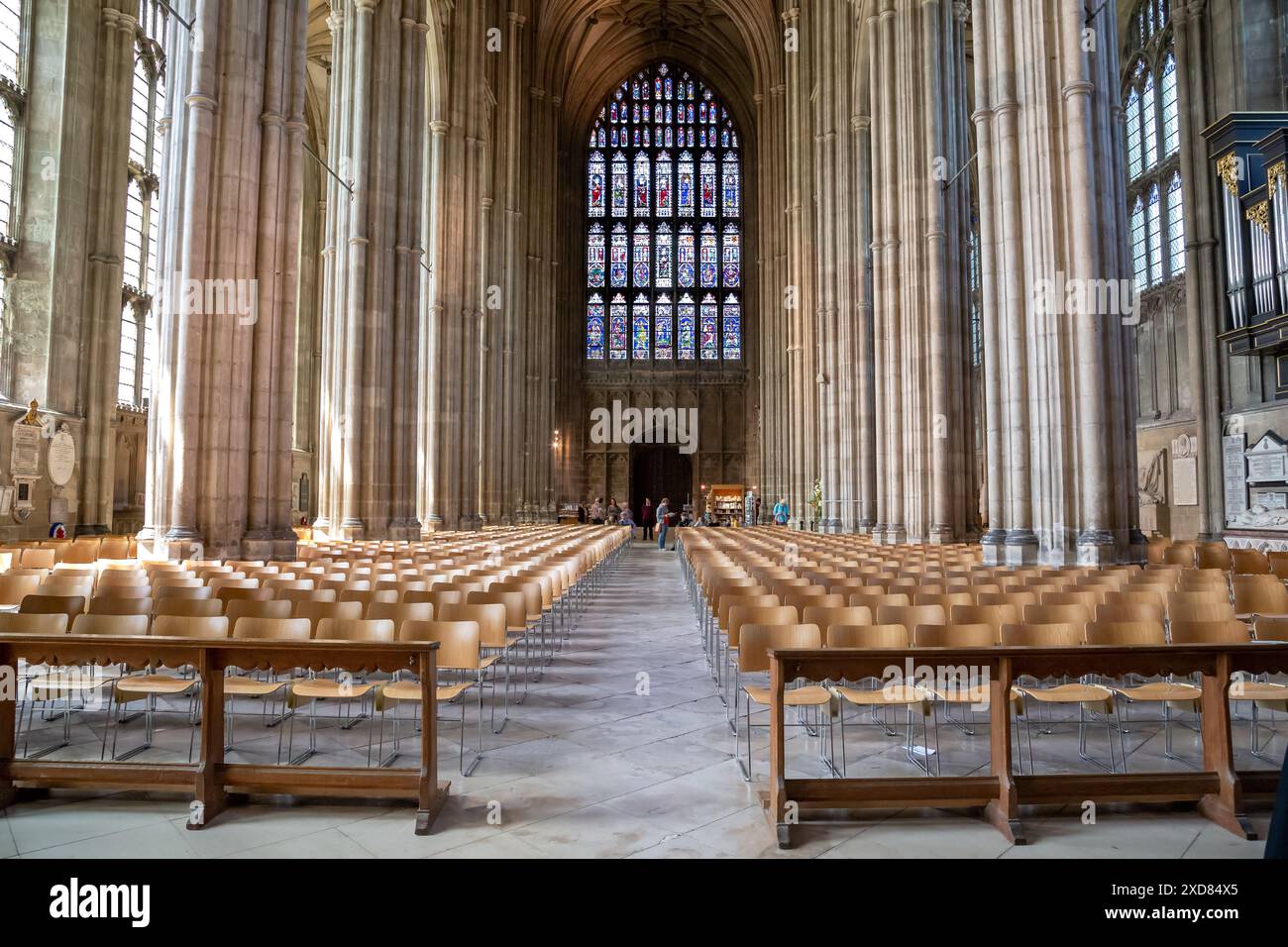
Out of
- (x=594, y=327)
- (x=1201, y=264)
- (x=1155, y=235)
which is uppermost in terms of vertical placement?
(x=594, y=327)

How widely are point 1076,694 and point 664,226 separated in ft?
150

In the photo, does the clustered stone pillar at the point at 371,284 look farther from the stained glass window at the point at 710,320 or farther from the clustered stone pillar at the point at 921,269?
the stained glass window at the point at 710,320

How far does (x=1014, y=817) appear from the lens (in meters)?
3.68

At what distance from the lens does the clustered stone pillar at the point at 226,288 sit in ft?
38.0

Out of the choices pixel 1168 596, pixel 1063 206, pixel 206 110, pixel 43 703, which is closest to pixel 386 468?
pixel 206 110

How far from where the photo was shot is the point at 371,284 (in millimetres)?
18516

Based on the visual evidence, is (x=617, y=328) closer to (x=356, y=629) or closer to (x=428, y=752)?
(x=356, y=629)

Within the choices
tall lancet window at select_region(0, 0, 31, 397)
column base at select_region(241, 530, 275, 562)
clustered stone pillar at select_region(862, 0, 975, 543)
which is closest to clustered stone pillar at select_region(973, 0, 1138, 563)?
clustered stone pillar at select_region(862, 0, 975, 543)

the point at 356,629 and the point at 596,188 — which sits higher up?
the point at 596,188

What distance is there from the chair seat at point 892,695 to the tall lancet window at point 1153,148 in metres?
24.0

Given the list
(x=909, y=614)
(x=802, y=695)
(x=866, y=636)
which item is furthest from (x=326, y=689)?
(x=909, y=614)

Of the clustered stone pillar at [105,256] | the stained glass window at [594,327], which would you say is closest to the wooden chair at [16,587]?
the clustered stone pillar at [105,256]

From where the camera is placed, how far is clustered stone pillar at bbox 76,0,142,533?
19438mm

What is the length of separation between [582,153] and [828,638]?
47618 mm
